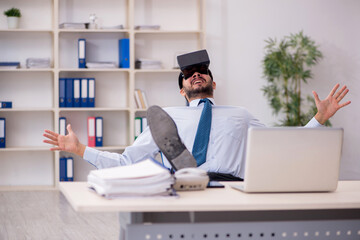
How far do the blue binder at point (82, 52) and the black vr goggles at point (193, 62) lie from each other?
10.1 feet

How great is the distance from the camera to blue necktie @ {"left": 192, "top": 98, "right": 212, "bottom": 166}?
2.66 metres

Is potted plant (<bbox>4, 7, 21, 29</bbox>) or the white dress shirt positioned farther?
potted plant (<bbox>4, 7, 21, 29</bbox>)

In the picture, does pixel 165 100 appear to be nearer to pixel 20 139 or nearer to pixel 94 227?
pixel 20 139

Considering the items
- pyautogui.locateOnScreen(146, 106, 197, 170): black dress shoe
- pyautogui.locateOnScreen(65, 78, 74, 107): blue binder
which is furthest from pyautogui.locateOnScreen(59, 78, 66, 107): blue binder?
pyautogui.locateOnScreen(146, 106, 197, 170): black dress shoe

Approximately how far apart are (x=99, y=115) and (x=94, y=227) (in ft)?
7.45

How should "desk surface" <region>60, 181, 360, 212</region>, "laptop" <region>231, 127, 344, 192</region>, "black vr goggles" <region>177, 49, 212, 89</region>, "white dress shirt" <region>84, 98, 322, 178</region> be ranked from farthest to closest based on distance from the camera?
"black vr goggles" <region>177, 49, 212, 89</region> < "white dress shirt" <region>84, 98, 322, 178</region> < "laptop" <region>231, 127, 344, 192</region> < "desk surface" <region>60, 181, 360, 212</region>

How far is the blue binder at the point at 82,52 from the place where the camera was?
5921mm

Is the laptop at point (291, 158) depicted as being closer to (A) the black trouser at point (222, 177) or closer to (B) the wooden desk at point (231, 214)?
(B) the wooden desk at point (231, 214)

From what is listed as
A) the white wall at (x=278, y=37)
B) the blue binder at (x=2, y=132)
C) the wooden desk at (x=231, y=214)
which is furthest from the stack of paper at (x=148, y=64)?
the wooden desk at (x=231, y=214)

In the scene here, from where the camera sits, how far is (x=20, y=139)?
6141 millimetres

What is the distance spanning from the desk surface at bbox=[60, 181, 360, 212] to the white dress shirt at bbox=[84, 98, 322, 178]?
566 mm

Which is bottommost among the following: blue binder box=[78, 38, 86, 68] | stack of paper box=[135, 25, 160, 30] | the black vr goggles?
the black vr goggles

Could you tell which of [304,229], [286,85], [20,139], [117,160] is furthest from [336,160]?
[20,139]

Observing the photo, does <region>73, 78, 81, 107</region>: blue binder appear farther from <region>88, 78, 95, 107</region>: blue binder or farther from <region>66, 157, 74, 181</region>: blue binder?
<region>66, 157, 74, 181</region>: blue binder
